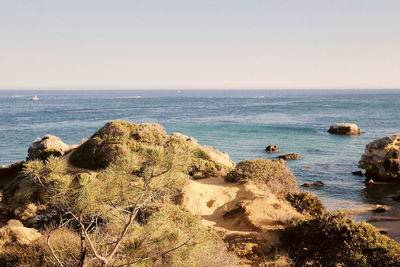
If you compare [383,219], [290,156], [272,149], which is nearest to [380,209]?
[383,219]

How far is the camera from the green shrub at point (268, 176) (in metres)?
16.9

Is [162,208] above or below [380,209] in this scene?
above

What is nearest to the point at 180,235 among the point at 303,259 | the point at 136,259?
the point at 136,259

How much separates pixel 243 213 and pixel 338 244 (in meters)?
4.62

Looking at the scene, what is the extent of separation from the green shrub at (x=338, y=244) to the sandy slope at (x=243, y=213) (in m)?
1.06

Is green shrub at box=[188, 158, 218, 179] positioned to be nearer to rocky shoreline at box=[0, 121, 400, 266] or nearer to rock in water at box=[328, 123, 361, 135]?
rocky shoreline at box=[0, 121, 400, 266]

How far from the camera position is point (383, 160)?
1117 inches

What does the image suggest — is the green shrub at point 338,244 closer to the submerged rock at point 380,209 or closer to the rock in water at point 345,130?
the submerged rock at point 380,209

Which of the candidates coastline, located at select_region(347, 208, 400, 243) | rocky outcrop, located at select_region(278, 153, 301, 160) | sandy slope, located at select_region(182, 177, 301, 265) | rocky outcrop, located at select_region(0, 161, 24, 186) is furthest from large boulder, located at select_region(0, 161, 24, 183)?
rocky outcrop, located at select_region(278, 153, 301, 160)

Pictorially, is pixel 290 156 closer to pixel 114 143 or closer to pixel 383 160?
pixel 383 160

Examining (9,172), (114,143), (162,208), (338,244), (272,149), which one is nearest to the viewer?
(338,244)

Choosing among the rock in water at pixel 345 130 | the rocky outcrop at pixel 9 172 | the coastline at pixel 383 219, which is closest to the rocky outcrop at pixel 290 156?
the coastline at pixel 383 219

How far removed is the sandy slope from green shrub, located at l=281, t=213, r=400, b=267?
1.06 meters

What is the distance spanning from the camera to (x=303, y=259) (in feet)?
35.5
